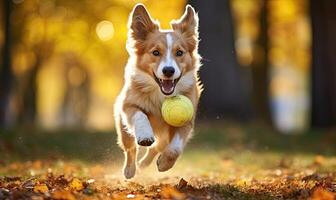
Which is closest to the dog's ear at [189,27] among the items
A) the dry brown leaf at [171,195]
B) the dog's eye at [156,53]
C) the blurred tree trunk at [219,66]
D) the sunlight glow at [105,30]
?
the dog's eye at [156,53]

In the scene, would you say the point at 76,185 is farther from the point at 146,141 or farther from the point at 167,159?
the point at 167,159

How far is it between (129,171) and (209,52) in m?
9.36

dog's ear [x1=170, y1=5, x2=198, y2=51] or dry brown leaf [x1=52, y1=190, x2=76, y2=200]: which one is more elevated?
→ dog's ear [x1=170, y1=5, x2=198, y2=51]

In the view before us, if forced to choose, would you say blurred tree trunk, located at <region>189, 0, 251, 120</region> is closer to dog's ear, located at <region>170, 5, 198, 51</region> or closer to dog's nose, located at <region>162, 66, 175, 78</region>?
dog's ear, located at <region>170, 5, 198, 51</region>

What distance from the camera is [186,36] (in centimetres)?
809

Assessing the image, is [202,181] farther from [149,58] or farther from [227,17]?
[227,17]

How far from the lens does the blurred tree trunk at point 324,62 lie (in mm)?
17562

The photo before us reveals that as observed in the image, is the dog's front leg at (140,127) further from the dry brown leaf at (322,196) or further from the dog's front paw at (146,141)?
the dry brown leaf at (322,196)

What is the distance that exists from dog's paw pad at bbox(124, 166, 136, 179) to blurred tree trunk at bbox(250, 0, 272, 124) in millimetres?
15378

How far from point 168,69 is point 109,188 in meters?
1.53

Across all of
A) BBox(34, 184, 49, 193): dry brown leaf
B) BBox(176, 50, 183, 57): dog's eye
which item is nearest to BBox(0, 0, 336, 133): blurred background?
BBox(176, 50, 183, 57): dog's eye

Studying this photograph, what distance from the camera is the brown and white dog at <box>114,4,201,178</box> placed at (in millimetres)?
7344

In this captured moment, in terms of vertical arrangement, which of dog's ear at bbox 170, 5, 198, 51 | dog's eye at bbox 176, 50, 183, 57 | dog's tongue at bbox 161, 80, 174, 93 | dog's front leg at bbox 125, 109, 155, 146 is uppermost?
dog's ear at bbox 170, 5, 198, 51

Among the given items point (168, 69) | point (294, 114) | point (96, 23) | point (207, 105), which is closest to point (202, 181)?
point (168, 69)
